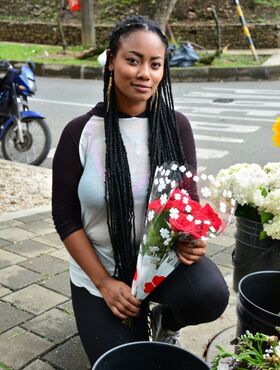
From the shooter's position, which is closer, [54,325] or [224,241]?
[54,325]

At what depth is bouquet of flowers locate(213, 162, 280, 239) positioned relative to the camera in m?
2.19

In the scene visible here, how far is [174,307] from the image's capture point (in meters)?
1.94

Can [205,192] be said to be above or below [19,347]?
above

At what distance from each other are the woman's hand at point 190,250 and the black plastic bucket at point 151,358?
1.16 feet

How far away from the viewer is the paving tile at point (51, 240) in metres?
3.47

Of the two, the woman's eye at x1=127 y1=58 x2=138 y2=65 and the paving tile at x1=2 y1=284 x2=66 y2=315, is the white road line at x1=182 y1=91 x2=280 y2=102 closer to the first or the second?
the paving tile at x1=2 y1=284 x2=66 y2=315

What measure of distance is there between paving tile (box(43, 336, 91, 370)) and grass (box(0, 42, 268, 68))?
37.8 feet

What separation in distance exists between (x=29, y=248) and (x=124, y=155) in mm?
1656

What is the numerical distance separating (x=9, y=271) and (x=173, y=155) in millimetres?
1474

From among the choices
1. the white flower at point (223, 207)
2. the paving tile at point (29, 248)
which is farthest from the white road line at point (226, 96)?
the white flower at point (223, 207)

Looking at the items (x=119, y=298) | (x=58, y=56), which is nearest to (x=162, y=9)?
(x=58, y=56)

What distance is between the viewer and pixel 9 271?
302cm

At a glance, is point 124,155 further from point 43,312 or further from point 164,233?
point 43,312

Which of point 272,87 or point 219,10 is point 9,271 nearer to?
point 272,87
